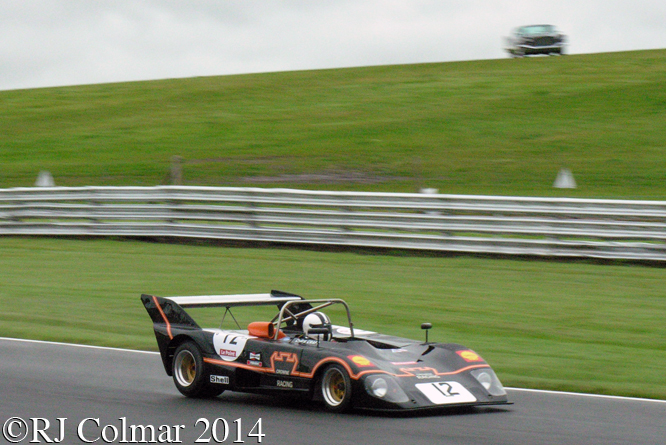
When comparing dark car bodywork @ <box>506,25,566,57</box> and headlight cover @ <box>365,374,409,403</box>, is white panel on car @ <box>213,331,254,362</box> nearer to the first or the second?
headlight cover @ <box>365,374,409,403</box>

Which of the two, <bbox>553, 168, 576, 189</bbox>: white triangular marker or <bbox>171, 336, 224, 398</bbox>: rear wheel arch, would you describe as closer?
<bbox>171, 336, 224, 398</bbox>: rear wheel arch

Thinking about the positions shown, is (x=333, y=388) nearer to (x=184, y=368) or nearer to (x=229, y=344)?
(x=229, y=344)

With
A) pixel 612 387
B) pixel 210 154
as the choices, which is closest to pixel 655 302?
pixel 612 387

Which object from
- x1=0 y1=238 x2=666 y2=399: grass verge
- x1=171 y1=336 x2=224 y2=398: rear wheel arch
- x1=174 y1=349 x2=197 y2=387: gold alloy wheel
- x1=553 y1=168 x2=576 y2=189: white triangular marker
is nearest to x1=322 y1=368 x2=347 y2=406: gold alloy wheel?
x1=171 y1=336 x2=224 y2=398: rear wheel arch

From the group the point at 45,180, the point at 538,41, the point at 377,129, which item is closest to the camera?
the point at 45,180

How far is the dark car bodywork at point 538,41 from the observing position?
3228cm

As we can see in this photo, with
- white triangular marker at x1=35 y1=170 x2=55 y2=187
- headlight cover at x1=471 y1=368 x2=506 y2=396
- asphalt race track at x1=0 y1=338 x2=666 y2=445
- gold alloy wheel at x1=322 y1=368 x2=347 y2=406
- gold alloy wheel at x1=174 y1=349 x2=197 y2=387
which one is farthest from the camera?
white triangular marker at x1=35 y1=170 x2=55 y2=187

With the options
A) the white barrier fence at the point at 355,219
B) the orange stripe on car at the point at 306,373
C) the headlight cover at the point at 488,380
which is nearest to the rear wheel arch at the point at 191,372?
the orange stripe on car at the point at 306,373

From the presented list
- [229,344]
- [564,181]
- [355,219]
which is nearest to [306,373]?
[229,344]

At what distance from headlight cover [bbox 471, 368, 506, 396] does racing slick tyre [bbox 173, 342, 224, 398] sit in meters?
1.83

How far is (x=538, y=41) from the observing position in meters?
32.3

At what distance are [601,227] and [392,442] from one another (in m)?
8.29

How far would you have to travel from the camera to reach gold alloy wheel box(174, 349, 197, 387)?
6.93 m

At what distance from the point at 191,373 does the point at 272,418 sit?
1.09 meters
